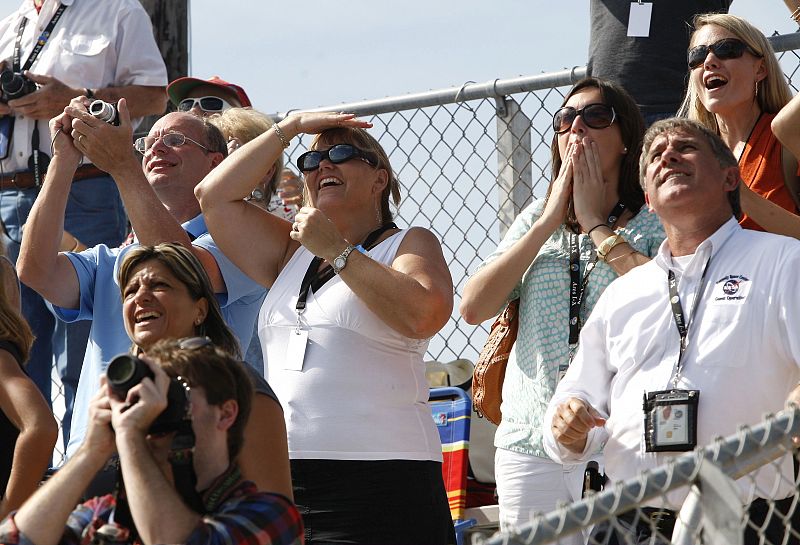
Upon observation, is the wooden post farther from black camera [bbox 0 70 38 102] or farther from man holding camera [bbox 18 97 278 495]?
man holding camera [bbox 18 97 278 495]

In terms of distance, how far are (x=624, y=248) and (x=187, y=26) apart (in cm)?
313

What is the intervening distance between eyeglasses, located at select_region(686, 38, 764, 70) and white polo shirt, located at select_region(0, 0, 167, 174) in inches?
93.5

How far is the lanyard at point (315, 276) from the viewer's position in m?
3.79

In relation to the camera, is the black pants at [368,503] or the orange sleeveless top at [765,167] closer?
the black pants at [368,503]

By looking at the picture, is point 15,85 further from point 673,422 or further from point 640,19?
point 673,422

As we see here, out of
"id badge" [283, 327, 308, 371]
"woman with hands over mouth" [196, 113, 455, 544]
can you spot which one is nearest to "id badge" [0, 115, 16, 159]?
"woman with hands over mouth" [196, 113, 455, 544]

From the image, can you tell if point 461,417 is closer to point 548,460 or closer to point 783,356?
point 548,460

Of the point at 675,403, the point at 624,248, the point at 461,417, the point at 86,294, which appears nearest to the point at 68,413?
the point at 86,294

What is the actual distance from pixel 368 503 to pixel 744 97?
1.74 m

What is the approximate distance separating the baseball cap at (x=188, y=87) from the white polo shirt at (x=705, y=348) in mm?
2528

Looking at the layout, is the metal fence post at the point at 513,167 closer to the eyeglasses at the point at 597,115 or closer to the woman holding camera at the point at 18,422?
the eyeglasses at the point at 597,115

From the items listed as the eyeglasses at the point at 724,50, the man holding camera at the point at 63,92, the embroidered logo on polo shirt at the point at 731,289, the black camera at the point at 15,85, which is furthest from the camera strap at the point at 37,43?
the embroidered logo on polo shirt at the point at 731,289

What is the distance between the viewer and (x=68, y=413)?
491 centimetres

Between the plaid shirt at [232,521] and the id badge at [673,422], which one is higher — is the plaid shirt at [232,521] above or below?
below
